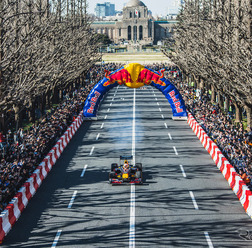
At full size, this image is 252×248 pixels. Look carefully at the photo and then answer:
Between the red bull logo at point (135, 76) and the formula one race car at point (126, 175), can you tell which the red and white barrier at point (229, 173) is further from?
the red bull logo at point (135, 76)

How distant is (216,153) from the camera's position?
2658 cm

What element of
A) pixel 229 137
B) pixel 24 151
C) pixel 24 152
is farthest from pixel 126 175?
pixel 229 137

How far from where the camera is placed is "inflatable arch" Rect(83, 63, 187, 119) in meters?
38.3

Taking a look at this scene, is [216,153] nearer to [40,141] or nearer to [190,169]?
[190,169]

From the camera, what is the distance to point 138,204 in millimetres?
19562

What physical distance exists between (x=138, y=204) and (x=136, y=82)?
20221mm

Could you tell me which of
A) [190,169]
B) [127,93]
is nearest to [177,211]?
[190,169]

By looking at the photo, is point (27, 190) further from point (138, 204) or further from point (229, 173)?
point (229, 173)

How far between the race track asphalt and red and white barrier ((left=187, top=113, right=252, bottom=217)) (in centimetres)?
31

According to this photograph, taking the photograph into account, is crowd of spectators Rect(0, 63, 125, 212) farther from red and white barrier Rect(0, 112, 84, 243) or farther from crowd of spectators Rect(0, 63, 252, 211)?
red and white barrier Rect(0, 112, 84, 243)

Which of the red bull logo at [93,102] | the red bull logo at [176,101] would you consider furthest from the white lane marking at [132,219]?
the red bull logo at [93,102]

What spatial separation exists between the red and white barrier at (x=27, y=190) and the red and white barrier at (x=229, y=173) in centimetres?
907

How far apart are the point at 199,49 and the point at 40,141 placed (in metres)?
22.5

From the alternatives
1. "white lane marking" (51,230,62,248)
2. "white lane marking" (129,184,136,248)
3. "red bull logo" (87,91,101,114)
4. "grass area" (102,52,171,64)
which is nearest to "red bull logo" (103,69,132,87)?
"red bull logo" (87,91,101,114)
